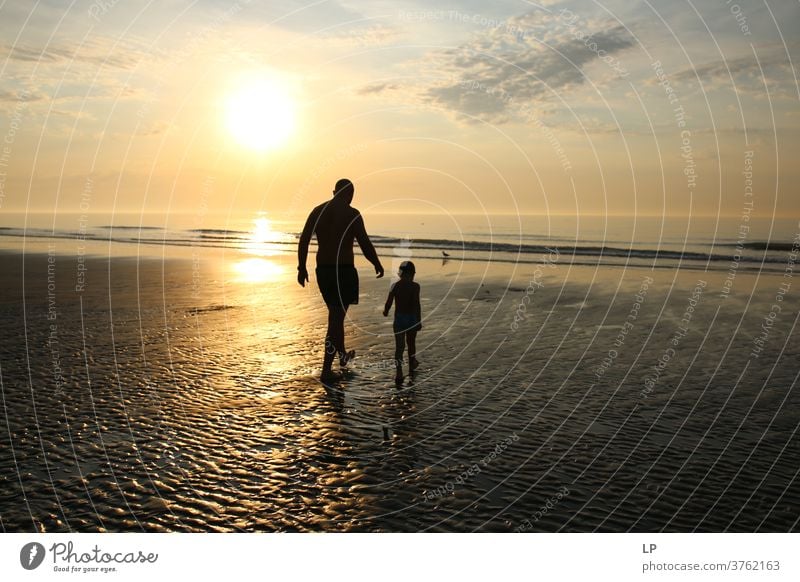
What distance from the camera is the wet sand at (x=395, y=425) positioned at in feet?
17.2

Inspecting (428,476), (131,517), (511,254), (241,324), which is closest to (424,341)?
(241,324)

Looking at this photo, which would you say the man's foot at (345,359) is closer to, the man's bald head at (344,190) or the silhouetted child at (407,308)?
the silhouetted child at (407,308)

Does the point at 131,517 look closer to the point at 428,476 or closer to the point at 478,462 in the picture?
the point at 428,476

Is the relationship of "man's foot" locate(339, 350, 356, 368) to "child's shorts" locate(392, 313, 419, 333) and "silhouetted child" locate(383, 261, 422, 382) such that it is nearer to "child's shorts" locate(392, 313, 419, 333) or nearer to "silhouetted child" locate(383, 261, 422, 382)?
"silhouetted child" locate(383, 261, 422, 382)

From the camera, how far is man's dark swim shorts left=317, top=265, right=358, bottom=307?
9.71 m

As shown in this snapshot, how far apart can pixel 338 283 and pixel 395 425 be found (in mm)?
3210

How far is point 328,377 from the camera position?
957cm

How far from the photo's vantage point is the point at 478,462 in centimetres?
630

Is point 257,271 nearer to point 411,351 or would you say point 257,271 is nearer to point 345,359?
point 345,359

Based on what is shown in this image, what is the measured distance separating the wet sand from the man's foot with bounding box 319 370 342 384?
161 millimetres

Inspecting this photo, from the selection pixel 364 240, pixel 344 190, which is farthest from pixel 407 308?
pixel 344 190

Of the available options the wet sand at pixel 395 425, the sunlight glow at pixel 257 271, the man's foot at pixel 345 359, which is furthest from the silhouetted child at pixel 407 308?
the sunlight glow at pixel 257 271

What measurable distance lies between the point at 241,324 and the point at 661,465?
10880 mm

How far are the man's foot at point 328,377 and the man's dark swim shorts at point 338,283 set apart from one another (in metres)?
1.21
